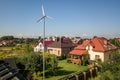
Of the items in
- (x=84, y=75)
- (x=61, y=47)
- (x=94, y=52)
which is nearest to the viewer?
(x=84, y=75)

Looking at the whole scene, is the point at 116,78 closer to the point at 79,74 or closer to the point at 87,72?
the point at 79,74

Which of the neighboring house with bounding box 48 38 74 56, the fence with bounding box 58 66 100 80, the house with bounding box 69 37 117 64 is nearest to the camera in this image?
the fence with bounding box 58 66 100 80

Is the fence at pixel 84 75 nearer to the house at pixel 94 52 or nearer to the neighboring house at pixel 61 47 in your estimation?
the house at pixel 94 52

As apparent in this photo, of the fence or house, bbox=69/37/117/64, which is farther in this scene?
house, bbox=69/37/117/64

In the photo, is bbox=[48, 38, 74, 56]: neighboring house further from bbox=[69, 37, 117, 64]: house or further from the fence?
the fence

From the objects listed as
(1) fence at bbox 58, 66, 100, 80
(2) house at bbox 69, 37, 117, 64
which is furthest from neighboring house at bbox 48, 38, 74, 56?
(1) fence at bbox 58, 66, 100, 80

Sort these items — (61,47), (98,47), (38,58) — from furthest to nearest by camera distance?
(61,47), (98,47), (38,58)

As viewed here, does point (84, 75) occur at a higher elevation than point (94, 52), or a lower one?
lower

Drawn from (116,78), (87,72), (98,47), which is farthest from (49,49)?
(116,78)

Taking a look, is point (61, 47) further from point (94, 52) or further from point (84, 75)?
point (84, 75)

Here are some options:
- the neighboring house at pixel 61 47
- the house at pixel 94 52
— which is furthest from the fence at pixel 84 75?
the neighboring house at pixel 61 47

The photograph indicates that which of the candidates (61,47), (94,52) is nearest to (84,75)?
A: (94,52)
